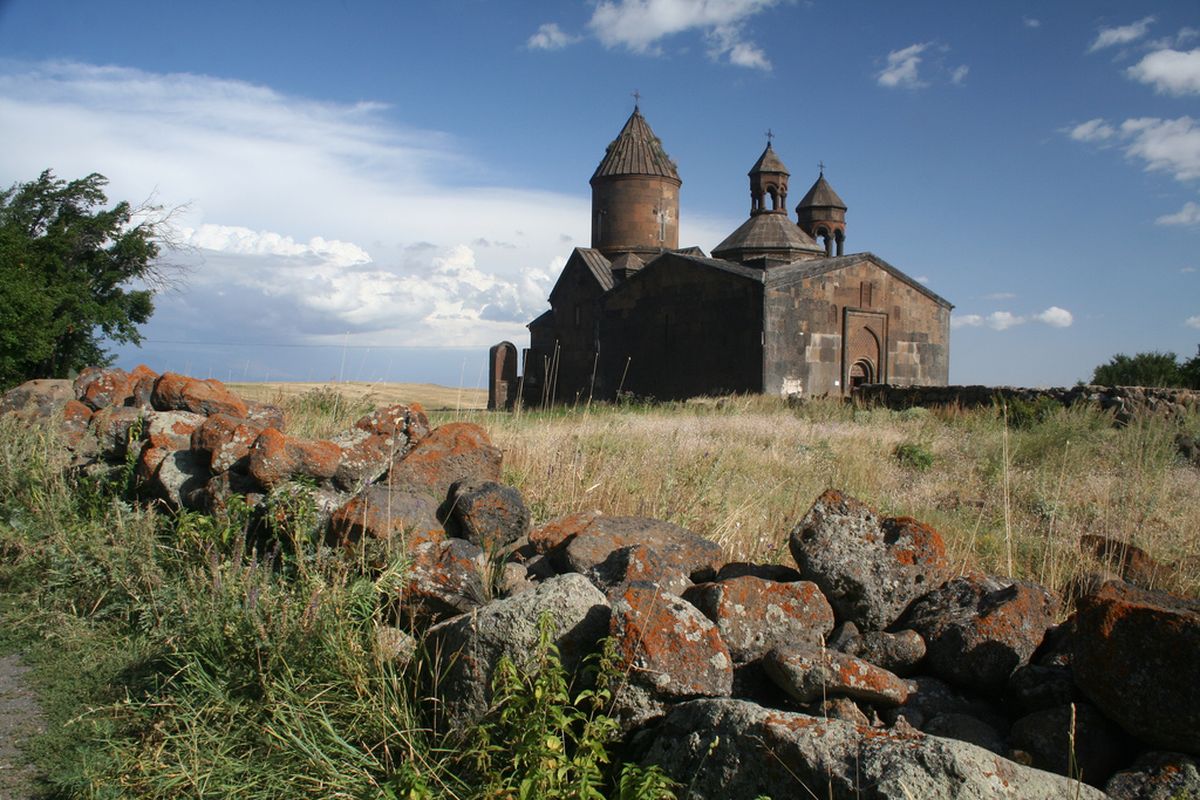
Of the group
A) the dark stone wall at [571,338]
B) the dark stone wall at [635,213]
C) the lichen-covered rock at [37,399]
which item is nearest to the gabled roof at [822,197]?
the dark stone wall at [635,213]

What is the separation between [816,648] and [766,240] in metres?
24.8

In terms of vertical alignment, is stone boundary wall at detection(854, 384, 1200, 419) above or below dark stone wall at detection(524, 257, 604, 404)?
below

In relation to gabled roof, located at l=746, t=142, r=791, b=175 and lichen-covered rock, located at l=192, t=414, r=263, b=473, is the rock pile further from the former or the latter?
gabled roof, located at l=746, t=142, r=791, b=175

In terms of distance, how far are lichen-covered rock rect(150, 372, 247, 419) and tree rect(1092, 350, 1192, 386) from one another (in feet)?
84.5

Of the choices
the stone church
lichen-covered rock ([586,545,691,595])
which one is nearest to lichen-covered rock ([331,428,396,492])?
lichen-covered rock ([586,545,691,595])

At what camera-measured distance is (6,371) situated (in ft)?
62.1

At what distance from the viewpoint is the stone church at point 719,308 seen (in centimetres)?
2167

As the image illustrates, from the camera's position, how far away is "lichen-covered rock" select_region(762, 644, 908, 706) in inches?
95.2

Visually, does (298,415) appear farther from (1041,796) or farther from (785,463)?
(1041,796)

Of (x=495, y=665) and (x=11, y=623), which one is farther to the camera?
(x=11, y=623)

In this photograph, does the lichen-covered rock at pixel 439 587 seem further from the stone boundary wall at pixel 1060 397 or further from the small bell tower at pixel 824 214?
the small bell tower at pixel 824 214

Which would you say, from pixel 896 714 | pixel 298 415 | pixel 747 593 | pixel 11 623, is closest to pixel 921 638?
pixel 896 714

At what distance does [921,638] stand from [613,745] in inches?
39.6

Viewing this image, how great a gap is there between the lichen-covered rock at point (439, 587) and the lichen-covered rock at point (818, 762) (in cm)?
104
